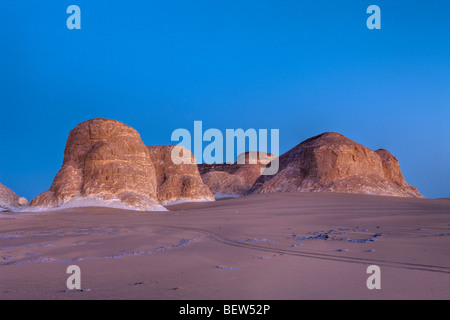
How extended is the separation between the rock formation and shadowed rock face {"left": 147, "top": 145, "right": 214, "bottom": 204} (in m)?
11.4

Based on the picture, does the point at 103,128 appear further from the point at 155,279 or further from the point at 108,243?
the point at 155,279

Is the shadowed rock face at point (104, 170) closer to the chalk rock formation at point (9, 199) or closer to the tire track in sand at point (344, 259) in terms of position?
the chalk rock formation at point (9, 199)

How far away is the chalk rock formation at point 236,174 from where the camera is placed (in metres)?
55.7

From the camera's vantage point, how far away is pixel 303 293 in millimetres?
3174

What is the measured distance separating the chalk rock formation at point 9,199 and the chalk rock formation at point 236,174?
30.3 m

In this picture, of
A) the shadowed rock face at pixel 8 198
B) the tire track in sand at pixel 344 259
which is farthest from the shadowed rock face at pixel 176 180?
the tire track in sand at pixel 344 259

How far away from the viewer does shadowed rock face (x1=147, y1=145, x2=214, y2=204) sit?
32188mm

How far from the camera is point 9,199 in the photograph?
27594 millimetres

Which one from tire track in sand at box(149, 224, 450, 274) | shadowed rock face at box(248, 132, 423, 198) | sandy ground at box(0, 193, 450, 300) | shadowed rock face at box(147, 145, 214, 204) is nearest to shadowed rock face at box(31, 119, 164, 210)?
shadowed rock face at box(147, 145, 214, 204)

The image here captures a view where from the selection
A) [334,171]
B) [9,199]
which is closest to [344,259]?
[334,171]

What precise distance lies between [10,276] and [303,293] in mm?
3390

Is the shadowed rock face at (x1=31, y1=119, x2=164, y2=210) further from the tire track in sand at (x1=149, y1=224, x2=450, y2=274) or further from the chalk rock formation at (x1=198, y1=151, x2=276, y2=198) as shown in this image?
the chalk rock formation at (x1=198, y1=151, x2=276, y2=198)

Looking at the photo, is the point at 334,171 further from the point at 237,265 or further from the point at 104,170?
the point at 237,265
